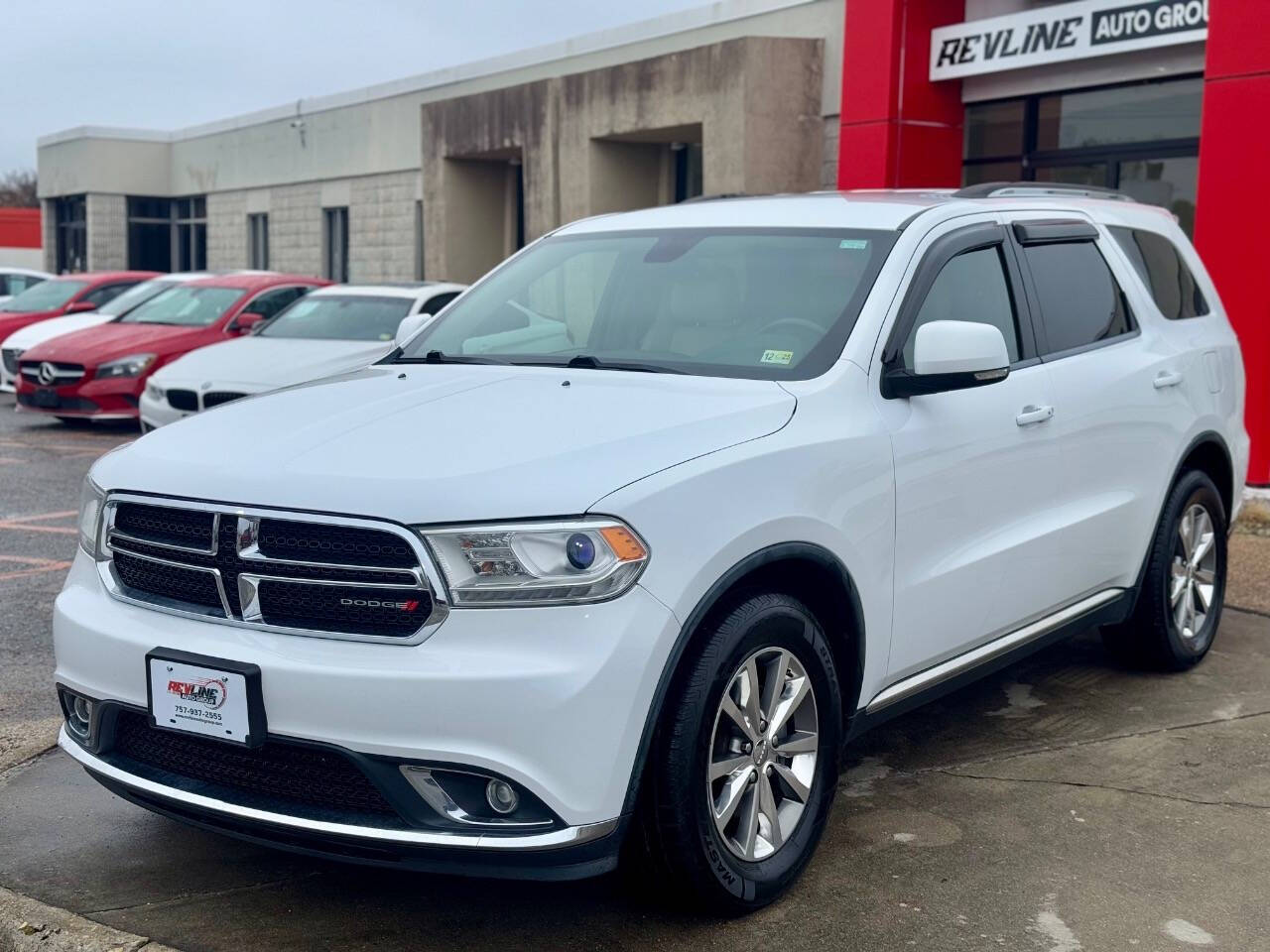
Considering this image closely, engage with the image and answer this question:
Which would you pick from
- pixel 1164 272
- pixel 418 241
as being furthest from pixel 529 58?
pixel 1164 272

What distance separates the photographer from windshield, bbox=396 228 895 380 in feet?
14.1

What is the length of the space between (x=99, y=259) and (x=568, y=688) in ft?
129

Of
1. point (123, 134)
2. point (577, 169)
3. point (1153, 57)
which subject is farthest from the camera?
point (123, 134)

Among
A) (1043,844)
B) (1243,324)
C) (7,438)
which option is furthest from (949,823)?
(7,438)

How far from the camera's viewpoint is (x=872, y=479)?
3.99 meters

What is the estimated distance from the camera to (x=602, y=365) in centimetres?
433

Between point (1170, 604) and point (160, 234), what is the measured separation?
122ft

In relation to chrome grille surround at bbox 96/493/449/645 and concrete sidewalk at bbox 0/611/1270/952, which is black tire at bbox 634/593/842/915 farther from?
chrome grille surround at bbox 96/493/449/645

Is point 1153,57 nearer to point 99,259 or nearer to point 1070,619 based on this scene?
point 1070,619

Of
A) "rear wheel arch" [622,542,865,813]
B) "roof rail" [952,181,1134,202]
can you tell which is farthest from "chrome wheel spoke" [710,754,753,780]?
"roof rail" [952,181,1134,202]

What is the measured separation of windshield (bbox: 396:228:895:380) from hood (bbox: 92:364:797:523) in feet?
0.84

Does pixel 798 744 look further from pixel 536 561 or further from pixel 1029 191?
pixel 1029 191

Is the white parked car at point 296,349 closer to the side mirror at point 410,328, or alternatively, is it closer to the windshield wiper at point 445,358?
the side mirror at point 410,328

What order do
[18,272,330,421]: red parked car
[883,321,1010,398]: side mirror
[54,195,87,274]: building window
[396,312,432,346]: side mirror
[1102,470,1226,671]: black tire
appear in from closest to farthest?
1. [883,321,1010,398]: side mirror
2. [396,312,432,346]: side mirror
3. [1102,470,1226,671]: black tire
4. [18,272,330,421]: red parked car
5. [54,195,87,274]: building window
